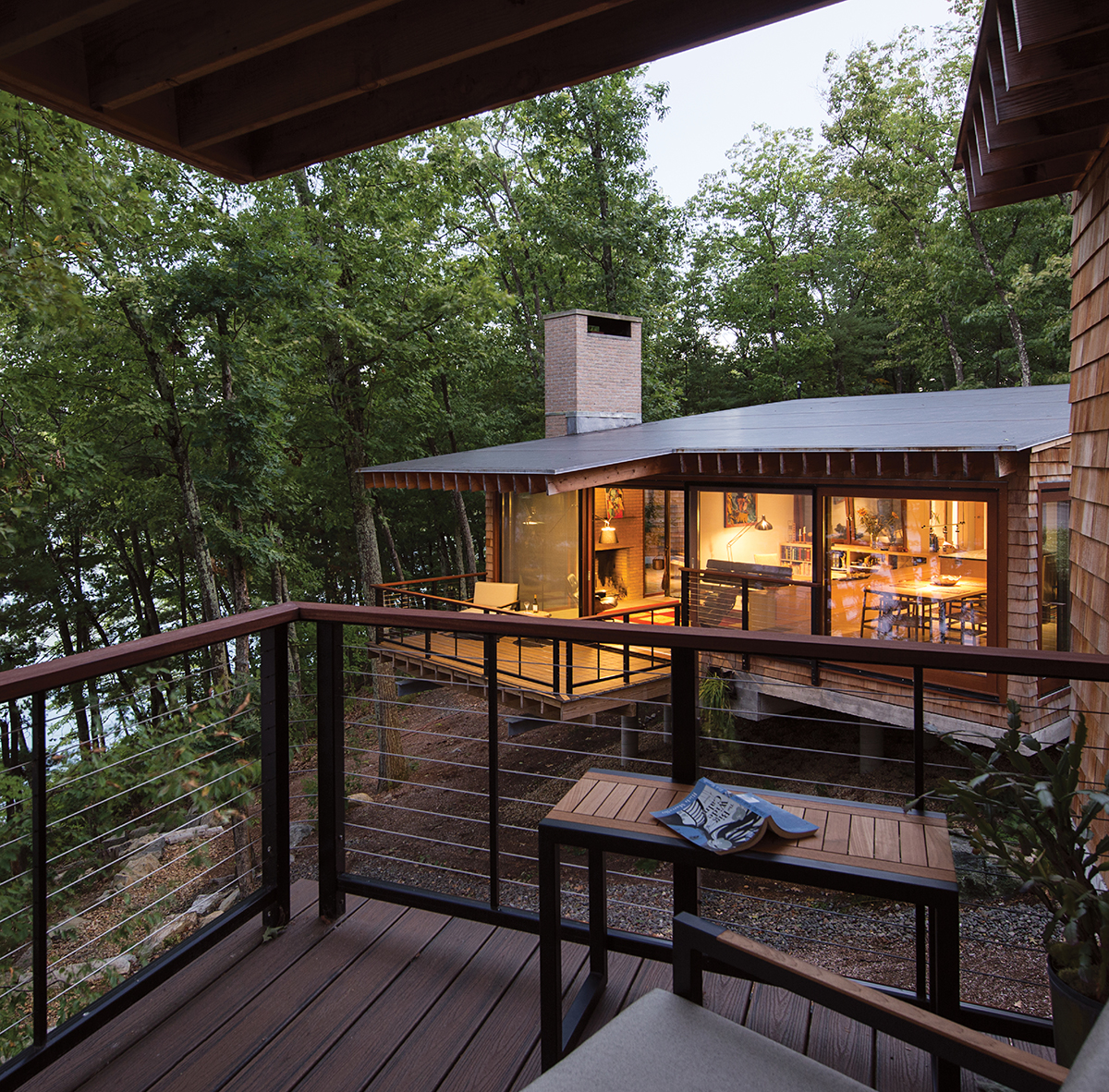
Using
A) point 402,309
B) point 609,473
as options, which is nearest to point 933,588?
point 609,473

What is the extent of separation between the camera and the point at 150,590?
17.3 metres

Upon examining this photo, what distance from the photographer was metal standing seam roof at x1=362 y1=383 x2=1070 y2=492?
702 centimetres

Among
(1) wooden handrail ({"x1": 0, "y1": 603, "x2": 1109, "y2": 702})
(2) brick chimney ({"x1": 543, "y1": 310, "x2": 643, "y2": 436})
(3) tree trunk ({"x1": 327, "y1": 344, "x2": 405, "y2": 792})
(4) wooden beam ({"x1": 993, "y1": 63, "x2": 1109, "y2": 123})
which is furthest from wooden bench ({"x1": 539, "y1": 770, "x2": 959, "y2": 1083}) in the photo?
(3) tree trunk ({"x1": 327, "y1": 344, "x2": 405, "y2": 792})

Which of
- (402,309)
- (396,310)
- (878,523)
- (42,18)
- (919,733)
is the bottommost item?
(919,733)

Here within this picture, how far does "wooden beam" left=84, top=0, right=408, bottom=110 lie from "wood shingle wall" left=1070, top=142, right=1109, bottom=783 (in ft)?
10.0

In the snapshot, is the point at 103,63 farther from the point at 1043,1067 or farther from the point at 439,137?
the point at 439,137

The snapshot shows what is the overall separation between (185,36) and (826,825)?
82.8 inches

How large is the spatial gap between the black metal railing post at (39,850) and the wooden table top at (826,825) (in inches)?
43.9

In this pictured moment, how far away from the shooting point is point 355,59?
5.97ft

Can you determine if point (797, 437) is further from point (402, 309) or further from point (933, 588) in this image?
point (402, 309)

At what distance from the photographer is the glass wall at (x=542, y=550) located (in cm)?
1076

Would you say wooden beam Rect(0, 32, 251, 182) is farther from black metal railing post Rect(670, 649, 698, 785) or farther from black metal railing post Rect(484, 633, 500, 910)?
black metal railing post Rect(670, 649, 698, 785)

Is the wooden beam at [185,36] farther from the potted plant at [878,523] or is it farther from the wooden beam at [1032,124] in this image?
the potted plant at [878,523]

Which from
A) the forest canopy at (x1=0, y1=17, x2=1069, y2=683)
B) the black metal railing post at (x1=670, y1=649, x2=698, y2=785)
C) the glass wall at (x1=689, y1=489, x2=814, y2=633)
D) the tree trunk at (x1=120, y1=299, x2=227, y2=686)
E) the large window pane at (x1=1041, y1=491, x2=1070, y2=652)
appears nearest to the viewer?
the black metal railing post at (x1=670, y1=649, x2=698, y2=785)
